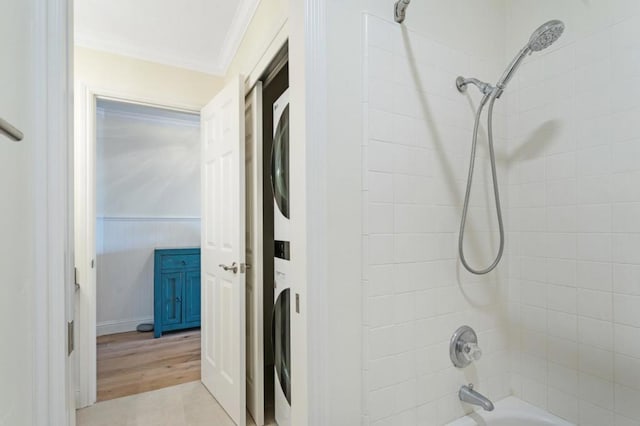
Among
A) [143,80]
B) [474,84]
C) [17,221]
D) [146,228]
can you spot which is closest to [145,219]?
[146,228]

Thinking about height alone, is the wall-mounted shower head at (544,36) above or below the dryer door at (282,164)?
above

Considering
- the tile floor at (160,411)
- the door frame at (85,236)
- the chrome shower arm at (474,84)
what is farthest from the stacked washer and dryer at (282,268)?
the door frame at (85,236)

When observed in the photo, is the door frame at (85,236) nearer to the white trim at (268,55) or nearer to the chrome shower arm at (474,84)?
the white trim at (268,55)

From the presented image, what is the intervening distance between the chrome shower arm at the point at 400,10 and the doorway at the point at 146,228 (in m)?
2.81

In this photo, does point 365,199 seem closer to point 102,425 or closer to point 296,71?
point 296,71

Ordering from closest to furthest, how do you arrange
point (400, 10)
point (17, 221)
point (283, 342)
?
1. point (17, 221)
2. point (400, 10)
3. point (283, 342)

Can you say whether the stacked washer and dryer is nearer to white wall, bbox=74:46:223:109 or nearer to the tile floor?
the tile floor

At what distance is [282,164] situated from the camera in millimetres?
1806

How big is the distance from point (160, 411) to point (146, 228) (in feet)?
7.49

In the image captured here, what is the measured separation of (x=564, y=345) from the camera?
1271 mm

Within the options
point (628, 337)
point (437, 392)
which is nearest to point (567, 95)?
point (628, 337)

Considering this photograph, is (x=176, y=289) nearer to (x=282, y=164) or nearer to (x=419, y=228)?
(x=282, y=164)

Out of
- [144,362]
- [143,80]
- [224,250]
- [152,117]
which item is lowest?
[144,362]

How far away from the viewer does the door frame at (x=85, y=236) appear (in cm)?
210
